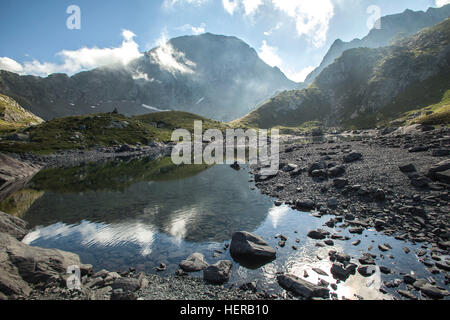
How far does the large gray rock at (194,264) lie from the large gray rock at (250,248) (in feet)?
9.88

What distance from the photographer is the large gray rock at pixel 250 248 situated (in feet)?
63.2

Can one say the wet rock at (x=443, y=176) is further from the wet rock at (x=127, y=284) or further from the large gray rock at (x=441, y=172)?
the wet rock at (x=127, y=284)

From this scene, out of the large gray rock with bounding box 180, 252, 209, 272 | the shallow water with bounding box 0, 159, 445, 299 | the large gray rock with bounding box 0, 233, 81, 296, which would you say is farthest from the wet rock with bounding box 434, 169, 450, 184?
the large gray rock with bounding box 0, 233, 81, 296

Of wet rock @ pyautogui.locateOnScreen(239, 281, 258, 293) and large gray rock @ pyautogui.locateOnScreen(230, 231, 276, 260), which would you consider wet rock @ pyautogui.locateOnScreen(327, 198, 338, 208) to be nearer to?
large gray rock @ pyautogui.locateOnScreen(230, 231, 276, 260)

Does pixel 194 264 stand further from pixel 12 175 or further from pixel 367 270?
pixel 12 175

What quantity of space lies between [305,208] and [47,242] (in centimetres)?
3205

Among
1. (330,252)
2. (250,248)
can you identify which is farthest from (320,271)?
(250,248)

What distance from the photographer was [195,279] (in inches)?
667

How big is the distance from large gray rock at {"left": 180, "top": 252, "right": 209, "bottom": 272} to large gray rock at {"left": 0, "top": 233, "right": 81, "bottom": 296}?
30.0ft

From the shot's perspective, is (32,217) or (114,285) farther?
(32,217)

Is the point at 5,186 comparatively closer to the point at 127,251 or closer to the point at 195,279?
the point at 127,251
